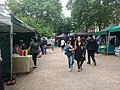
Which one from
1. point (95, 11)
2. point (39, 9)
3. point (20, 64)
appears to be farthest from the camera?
point (39, 9)

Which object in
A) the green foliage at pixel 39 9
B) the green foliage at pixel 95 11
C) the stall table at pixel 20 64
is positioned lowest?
the stall table at pixel 20 64

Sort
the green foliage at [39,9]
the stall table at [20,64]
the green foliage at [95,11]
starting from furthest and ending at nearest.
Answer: the green foliage at [39,9] → the green foliage at [95,11] → the stall table at [20,64]

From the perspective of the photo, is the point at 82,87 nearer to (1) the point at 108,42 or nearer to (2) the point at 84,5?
(1) the point at 108,42

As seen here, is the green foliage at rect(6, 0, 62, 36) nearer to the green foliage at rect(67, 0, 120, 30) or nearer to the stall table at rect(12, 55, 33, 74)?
the green foliage at rect(67, 0, 120, 30)

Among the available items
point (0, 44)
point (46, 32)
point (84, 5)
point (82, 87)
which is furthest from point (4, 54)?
point (46, 32)

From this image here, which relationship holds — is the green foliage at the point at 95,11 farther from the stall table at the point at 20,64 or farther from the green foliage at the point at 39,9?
the stall table at the point at 20,64

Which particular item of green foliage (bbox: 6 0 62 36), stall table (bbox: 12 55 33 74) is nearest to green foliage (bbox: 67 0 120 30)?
green foliage (bbox: 6 0 62 36)

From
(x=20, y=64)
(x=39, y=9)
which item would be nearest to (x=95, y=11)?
(x=39, y=9)

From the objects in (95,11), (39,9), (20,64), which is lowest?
(20,64)

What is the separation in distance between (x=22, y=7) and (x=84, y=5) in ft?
57.5

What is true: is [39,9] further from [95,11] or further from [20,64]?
[20,64]

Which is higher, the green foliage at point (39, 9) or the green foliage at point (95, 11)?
the green foliage at point (39, 9)

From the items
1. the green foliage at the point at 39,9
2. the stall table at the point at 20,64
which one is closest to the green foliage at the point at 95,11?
the green foliage at the point at 39,9

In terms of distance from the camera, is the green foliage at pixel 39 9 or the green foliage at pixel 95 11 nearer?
the green foliage at pixel 95 11
